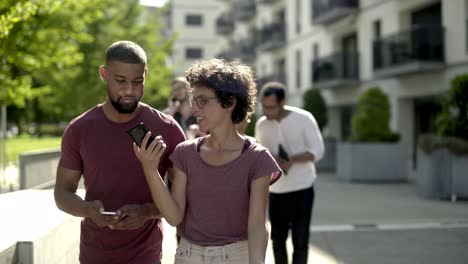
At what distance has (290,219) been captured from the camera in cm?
561

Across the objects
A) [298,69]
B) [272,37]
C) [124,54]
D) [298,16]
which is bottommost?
[124,54]

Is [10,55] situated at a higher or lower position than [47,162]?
higher

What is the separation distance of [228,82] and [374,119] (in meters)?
16.0

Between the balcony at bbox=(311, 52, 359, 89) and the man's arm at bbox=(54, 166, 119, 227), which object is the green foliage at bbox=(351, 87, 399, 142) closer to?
the balcony at bbox=(311, 52, 359, 89)

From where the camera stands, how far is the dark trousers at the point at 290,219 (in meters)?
5.50

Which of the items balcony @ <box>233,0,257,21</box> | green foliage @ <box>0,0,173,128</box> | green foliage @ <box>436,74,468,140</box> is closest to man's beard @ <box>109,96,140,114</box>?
green foliage @ <box>0,0,173,128</box>

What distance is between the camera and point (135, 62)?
2916 mm

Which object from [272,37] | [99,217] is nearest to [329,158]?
[272,37]

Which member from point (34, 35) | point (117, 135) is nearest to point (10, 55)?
point (34, 35)

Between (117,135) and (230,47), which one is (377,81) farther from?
(230,47)

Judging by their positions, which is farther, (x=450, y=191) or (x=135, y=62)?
(x=450, y=191)

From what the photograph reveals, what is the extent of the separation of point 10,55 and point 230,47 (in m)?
40.9

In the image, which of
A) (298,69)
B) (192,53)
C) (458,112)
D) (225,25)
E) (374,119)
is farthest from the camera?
(192,53)

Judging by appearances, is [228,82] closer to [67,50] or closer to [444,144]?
[67,50]
